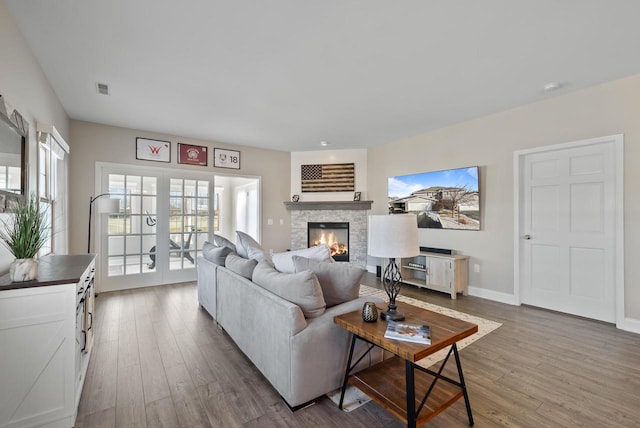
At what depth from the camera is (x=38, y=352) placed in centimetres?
148

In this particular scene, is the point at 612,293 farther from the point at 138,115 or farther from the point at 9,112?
the point at 138,115

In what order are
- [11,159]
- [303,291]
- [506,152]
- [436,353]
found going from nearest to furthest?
[303,291] < [11,159] < [436,353] < [506,152]

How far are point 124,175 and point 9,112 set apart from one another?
2.90 m

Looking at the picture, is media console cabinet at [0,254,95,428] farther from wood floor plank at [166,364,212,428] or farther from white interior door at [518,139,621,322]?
white interior door at [518,139,621,322]

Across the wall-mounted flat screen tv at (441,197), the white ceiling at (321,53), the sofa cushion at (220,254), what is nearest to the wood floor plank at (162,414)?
the sofa cushion at (220,254)

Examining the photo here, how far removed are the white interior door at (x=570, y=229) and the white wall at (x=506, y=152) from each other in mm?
135

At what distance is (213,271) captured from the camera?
3.07m

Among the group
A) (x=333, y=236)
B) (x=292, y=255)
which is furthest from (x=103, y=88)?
(x=333, y=236)

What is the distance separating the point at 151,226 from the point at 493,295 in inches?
213

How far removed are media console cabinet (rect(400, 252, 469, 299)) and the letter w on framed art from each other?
3786 mm

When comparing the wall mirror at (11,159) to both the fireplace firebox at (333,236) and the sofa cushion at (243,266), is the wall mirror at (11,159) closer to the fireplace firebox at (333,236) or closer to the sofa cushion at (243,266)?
the sofa cushion at (243,266)

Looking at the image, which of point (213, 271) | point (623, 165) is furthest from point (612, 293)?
point (213, 271)

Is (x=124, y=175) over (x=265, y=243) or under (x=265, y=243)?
over

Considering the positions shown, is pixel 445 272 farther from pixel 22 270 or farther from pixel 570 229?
pixel 22 270
